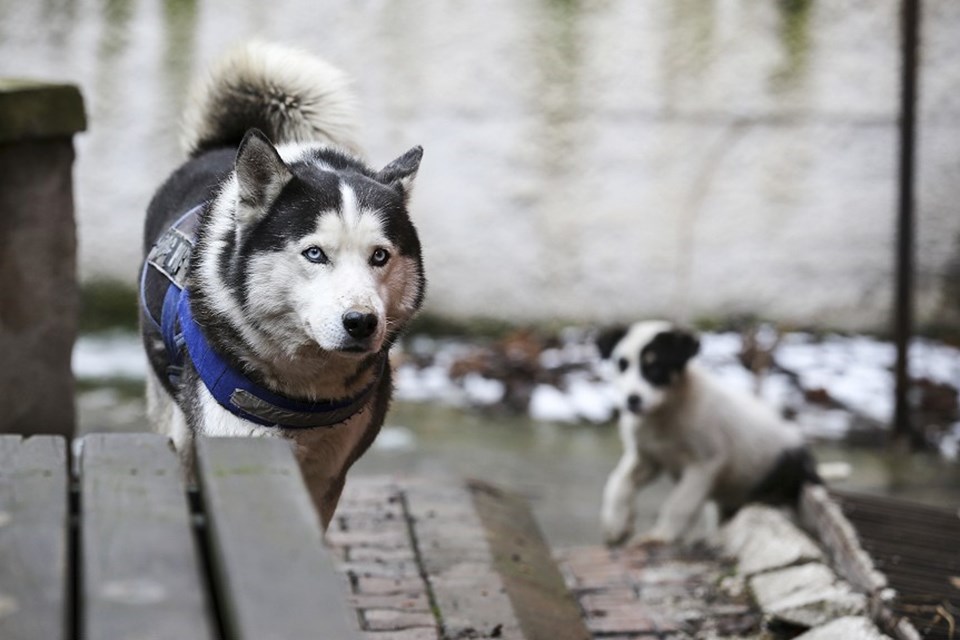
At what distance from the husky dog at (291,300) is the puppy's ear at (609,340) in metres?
2.09

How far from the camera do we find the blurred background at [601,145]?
24.2 ft

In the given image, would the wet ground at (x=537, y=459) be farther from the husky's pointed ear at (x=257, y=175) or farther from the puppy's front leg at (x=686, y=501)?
the husky's pointed ear at (x=257, y=175)

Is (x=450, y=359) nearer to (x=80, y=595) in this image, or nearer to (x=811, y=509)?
(x=811, y=509)

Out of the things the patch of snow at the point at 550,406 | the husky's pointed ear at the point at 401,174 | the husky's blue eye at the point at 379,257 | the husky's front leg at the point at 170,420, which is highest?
the husky's pointed ear at the point at 401,174

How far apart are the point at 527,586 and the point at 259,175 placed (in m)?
1.53

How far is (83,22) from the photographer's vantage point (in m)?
7.37

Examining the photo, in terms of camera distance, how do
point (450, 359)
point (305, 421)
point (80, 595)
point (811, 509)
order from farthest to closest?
point (450, 359) < point (811, 509) < point (305, 421) < point (80, 595)

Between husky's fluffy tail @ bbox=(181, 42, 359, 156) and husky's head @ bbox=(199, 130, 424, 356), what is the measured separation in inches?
27.8

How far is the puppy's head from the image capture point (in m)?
5.09

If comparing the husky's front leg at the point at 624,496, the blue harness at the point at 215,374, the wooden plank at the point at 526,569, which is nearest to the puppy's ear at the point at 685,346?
the husky's front leg at the point at 624,496

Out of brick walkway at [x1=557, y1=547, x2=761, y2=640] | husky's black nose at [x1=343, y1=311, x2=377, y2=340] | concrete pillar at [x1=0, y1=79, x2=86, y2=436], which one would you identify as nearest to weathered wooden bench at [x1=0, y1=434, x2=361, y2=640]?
husky's black nose at [x1=343, y1=311, x2=377, y2=340]

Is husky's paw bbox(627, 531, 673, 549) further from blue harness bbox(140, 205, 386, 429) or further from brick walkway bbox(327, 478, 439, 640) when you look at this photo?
blue harness bbox(140, 205, 386, 429)

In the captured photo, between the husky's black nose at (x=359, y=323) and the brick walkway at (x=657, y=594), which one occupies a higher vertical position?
the husky's black nose at (x=359, y=323)

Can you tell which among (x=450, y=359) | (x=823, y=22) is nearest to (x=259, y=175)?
(x=450, y=359)
